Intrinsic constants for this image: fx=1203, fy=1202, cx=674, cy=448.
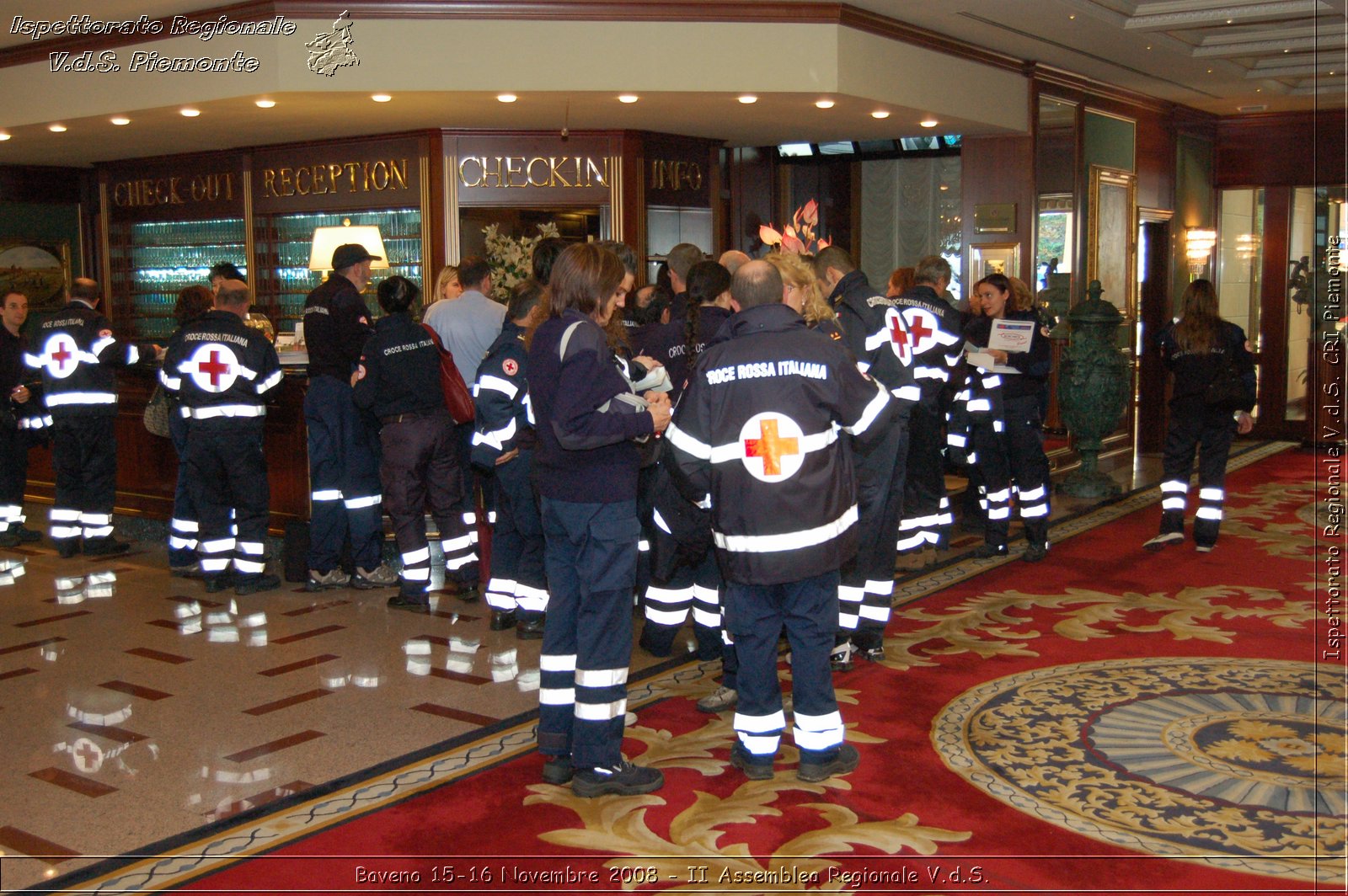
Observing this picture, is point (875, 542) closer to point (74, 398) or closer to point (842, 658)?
point (842, 658)

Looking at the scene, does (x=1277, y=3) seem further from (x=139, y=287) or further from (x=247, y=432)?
(x=139, y=287)

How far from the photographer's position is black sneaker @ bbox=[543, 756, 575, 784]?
380 centimetres

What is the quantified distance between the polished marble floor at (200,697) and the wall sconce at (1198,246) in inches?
355

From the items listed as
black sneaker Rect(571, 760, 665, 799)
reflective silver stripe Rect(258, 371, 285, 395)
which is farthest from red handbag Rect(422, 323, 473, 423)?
black sneaker Rect(571, 760, 665, 799)

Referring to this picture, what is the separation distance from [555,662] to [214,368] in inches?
134

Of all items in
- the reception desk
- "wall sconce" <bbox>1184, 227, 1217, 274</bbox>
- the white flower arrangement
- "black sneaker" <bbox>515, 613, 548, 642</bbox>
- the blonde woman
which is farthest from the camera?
"wall sconce" <bbox>1184, 227, 1217, 274</bbox>

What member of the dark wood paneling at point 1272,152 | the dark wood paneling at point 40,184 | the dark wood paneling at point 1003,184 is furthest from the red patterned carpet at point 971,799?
the dark wood paneling at point 40,184

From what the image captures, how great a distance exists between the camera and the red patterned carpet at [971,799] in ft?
10.4

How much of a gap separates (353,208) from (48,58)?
7.60 feet

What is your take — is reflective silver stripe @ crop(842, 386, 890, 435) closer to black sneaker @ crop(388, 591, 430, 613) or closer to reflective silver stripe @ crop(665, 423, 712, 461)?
reflective silver stripe @ crop(665, 423, 712, 461)

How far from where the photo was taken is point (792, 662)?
377cm

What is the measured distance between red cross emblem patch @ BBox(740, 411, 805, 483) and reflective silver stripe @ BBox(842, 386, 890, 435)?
9.3 inches

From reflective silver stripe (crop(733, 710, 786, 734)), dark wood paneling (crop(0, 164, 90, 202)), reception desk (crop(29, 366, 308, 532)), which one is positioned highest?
dark wood paneling (crop(0, 164, 90, 202))

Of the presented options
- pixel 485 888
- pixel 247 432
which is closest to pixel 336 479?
pixel 247 432
